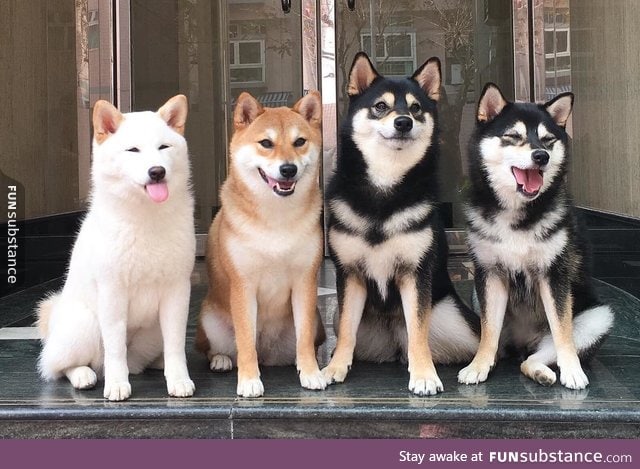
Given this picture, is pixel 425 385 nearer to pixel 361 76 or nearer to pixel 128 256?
pixel 128 256

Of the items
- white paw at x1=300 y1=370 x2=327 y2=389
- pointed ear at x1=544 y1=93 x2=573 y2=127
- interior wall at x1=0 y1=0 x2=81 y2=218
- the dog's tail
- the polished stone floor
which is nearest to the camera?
the polished stone floor

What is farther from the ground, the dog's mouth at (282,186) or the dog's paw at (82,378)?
the dog's mouth at (282,186)

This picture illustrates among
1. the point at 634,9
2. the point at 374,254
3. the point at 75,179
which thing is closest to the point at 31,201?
the point at 75,179

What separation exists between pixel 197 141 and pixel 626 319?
4777mm

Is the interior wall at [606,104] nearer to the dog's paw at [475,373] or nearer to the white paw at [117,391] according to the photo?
the dog's paw at [475,373]

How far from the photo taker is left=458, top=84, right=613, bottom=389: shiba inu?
249 centimetres

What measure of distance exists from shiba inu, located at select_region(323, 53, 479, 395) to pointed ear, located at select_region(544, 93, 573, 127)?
1.66 ft

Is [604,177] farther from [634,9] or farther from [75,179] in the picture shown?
[75,179]

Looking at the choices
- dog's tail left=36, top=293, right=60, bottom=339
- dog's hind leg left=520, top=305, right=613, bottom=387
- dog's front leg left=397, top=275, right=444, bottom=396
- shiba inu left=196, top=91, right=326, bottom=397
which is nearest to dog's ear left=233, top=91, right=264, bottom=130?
shiba inu left=196, top=91, right=326, bottom=397

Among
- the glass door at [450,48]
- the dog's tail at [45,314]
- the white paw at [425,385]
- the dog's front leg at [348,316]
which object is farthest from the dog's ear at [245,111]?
the glass door at [450,48]

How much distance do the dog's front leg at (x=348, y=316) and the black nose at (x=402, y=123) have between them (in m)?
0.67

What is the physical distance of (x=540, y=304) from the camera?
2.65 metres

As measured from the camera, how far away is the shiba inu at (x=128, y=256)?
2271mm

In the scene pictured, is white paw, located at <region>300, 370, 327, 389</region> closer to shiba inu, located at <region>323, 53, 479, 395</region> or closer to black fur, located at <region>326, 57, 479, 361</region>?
shiba inu, located at <region>323, 53, 479, 395</region>
